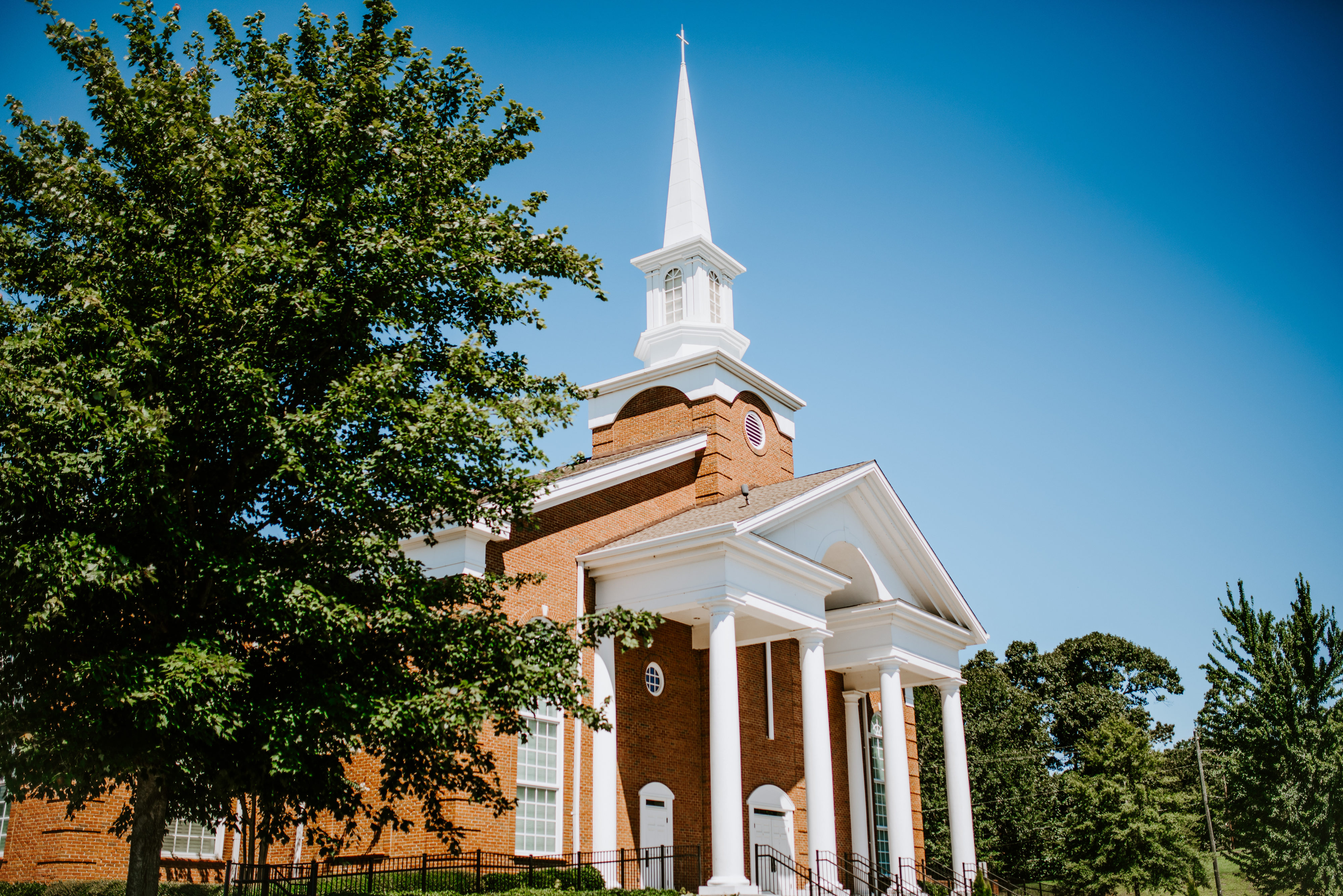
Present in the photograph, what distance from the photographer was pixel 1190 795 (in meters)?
36.0

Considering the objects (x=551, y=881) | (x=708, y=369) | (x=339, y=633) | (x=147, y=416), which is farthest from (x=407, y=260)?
(x=708, y=369)

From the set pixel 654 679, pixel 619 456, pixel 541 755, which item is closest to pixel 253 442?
pixel 541 755

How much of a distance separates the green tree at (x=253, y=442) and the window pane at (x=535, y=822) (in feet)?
17.6

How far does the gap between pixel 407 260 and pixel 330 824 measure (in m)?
12.0

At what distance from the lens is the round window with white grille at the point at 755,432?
27812mm

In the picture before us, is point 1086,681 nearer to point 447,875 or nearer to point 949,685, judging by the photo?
point 949,685

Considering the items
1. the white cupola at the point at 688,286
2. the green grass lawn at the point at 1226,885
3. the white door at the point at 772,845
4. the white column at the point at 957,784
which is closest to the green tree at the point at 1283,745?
the white column at the point at 957,784

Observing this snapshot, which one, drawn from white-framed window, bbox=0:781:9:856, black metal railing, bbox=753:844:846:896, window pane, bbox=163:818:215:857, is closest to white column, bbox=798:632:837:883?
black metal railing, bbox=753:844:846:896

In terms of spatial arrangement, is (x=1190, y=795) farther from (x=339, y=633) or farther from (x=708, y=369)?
(x=339, y=633)

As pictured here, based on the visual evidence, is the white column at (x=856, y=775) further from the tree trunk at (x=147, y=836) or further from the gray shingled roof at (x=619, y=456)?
the tree trunk at (x=147, y=836)

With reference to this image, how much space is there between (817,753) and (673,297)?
14.4m

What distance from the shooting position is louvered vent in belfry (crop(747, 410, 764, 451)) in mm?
27859

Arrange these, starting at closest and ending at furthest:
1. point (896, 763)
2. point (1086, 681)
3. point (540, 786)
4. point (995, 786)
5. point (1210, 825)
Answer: point (540, 786) → point (896, 763) → point (1210, 825) → point (995, 786) → point (1086, 681)

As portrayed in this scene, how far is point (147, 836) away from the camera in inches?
439
